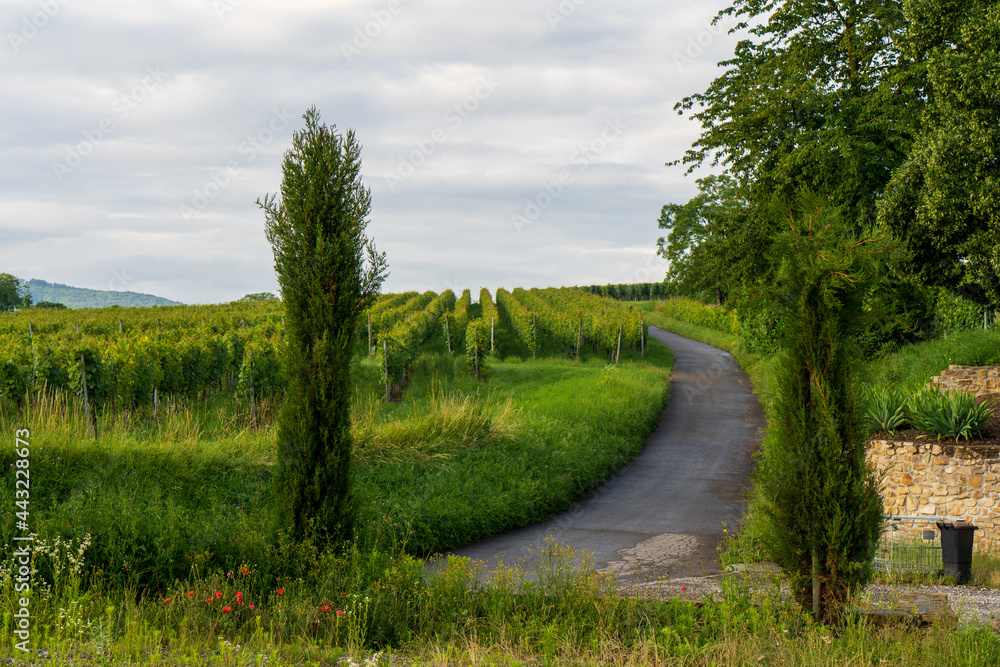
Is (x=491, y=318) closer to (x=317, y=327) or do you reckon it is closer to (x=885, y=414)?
(x=885, y=414)

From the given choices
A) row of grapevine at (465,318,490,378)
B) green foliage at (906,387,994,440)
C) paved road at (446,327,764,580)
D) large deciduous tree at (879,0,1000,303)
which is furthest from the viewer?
row of grapevine at (465,318,490,378)

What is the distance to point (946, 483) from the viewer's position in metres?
11.9

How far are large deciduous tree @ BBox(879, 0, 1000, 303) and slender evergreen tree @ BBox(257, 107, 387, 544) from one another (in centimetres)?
1496

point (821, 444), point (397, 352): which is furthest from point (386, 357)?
point (821, 444)

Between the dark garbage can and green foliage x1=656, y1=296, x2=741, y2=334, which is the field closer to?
the dark garbage can

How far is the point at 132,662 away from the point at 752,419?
735 inches

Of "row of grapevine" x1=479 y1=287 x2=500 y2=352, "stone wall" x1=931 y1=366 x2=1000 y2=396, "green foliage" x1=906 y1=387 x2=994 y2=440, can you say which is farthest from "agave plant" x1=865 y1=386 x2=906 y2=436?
"row of grapevine" x1=479 y1=287 x2=500 y2=352

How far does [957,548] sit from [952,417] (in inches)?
127

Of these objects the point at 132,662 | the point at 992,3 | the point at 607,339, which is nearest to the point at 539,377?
the point at 607,339

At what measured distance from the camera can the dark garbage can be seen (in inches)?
383

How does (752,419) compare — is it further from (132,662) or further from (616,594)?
(132,662)

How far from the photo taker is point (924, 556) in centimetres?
1049

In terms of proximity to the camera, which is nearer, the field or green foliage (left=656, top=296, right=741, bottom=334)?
the field

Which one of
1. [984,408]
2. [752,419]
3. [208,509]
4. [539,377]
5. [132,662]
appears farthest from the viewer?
[539,377]
